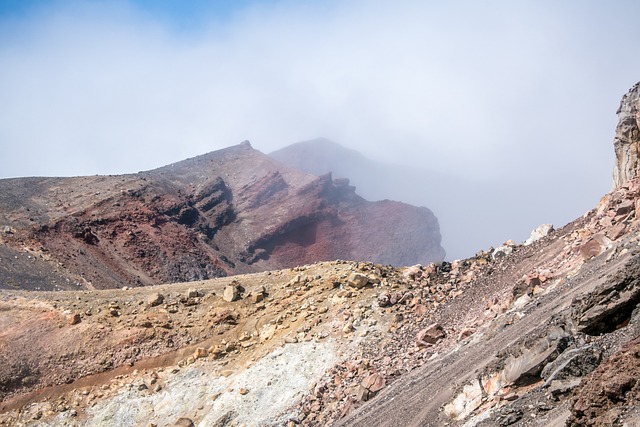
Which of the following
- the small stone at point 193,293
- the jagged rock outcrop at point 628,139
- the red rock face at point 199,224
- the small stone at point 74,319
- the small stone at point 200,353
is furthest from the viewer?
the red rock face at point 199,224

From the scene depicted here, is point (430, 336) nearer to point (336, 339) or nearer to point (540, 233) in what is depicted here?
point (336, 339)

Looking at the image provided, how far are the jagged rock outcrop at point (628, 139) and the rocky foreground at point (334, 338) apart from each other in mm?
2503

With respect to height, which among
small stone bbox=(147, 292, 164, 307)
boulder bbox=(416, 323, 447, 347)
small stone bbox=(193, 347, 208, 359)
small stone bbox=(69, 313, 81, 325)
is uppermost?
small stone bbox=(69, 313, 81, 325)

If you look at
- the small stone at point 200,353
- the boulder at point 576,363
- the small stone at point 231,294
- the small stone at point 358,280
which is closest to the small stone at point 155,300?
the small stone at point 231,294

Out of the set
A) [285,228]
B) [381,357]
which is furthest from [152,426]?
[285,228]

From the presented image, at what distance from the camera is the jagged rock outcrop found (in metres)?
24.5

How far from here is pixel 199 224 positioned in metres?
77.1

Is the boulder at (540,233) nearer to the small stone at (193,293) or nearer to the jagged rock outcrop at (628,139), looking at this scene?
the jagged rock outcrop at (628,139)

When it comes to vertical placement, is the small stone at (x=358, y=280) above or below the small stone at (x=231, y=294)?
below

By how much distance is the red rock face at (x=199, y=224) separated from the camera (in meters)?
55.9

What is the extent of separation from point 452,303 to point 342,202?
68795 millimetres

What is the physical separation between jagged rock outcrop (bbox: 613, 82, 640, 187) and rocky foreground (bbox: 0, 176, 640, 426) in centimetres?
A: 250

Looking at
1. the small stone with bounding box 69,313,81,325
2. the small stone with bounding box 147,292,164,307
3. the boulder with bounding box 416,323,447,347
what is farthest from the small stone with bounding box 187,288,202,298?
the boulder with bounding box 416,323,447,347

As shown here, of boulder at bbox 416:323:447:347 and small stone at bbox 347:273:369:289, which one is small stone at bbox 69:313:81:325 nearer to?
small stone at bbox 347:273:369:289
